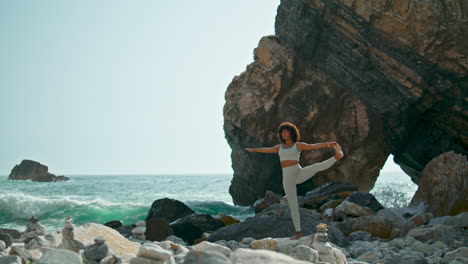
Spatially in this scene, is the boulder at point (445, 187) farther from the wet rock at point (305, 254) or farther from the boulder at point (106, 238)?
the boulder at point (106, 238)

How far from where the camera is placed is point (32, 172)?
8350 centimetres

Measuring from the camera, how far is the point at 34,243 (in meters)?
5.05

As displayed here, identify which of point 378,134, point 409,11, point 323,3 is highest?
point 323,3

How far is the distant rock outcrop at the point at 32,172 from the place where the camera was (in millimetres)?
81812

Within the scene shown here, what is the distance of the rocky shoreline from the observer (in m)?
4.12

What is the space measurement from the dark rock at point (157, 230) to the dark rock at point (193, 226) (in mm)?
510

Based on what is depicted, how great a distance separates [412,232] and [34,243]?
6741 millimetres

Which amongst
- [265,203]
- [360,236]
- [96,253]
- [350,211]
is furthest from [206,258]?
[265,203]

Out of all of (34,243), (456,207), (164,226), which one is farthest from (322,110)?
(34,243)

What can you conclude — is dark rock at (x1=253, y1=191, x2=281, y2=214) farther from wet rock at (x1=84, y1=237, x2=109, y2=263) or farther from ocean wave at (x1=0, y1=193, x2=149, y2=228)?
wet rock at (x1=84, y1=237, x2=109, y2=263)

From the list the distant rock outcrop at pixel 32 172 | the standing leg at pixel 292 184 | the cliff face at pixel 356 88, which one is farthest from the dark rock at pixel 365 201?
the distant rock outcrop at pixel 32 172

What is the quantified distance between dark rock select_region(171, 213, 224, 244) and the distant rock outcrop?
76.9 m

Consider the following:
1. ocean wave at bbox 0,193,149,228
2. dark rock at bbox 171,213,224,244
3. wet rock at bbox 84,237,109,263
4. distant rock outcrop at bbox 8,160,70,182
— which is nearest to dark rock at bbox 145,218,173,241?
dark rock at bbox 171,213,224,244

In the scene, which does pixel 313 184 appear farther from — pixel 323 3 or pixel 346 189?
pixel 323 3
